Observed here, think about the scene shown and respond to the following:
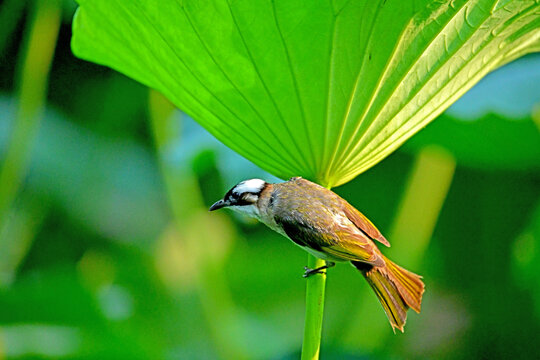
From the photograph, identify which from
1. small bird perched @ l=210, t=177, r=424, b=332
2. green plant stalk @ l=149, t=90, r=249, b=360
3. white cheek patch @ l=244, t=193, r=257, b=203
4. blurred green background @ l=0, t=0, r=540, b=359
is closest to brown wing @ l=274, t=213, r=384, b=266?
small bird perched @ l=210, t=177, r=424, b=332

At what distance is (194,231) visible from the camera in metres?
1.90

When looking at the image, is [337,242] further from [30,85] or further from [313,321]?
[30,85]

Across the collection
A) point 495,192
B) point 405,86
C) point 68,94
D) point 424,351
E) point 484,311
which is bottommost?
point 424,351

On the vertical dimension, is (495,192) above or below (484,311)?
above

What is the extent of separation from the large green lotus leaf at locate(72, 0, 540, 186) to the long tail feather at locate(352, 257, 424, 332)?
0.15 m

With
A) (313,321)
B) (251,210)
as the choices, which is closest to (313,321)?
(313,321)

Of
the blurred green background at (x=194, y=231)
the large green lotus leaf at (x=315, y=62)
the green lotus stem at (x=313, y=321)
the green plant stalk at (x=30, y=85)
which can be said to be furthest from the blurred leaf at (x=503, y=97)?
the green plant stalk at (x=30, y=85)

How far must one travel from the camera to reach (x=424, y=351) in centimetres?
199

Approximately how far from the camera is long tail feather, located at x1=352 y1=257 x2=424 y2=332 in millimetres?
917

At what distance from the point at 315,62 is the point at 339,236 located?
0.80 ft

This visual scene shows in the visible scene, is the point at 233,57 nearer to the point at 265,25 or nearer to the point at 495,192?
the point at 265,25

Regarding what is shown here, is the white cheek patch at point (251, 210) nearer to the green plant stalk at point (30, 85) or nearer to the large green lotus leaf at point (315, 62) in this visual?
the large green lotus leaf at point (315, 62)

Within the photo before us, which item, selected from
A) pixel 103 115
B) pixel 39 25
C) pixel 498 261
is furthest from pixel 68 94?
pixel 498 261

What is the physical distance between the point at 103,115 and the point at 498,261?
121 cm
